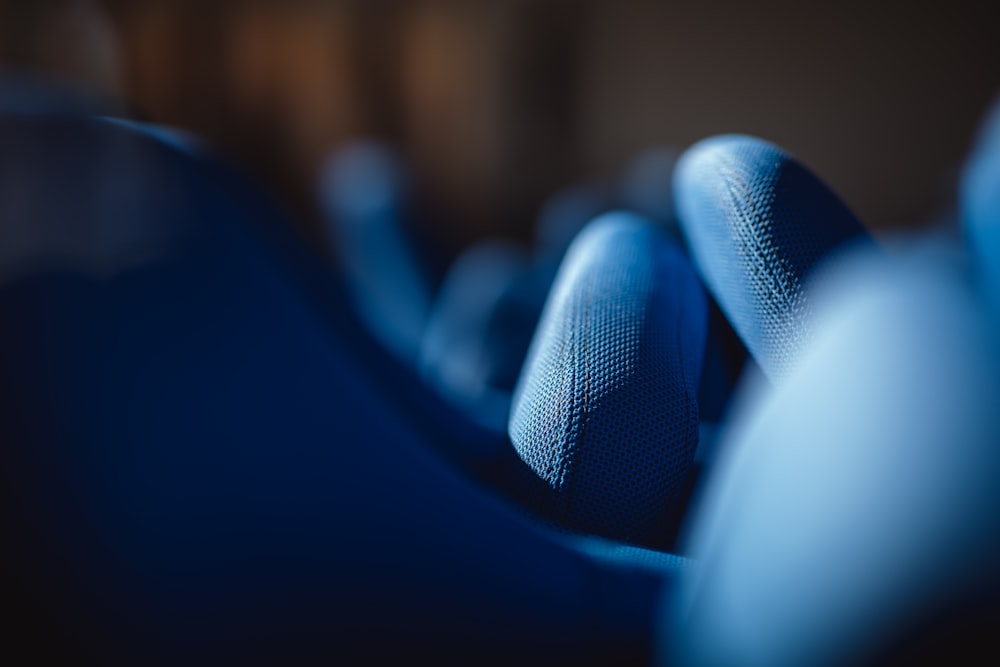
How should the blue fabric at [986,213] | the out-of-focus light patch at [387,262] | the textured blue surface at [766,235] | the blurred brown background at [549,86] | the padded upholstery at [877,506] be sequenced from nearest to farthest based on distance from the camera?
the padded upholstery at [877,506] < the blue fabric at [986,213] < the textured blue surface at [766,235] < the out-of-focus light patch at [387,262] < the blurred brown background at [549,86]

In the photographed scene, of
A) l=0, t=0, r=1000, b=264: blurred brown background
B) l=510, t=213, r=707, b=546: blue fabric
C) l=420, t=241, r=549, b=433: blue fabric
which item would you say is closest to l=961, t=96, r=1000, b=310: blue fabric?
l=510, t=213, r=707, b=546: blue fabric

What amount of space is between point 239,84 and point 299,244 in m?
4.23

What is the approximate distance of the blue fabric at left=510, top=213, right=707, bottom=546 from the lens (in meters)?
0.41

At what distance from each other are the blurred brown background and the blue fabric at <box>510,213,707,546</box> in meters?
3.24

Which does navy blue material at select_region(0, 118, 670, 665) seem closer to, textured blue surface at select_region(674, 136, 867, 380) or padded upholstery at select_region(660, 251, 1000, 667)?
padded upholstery at select_region(660, 251, 1000, 667)

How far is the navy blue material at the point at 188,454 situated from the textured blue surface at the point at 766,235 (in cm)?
25

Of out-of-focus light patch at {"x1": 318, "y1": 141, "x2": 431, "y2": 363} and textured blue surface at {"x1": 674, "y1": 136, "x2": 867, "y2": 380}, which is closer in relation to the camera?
textured blue surface at {"x1": 674, "y1": 136, "x2": 867, "y2": 380}

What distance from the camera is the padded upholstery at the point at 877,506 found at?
22cm

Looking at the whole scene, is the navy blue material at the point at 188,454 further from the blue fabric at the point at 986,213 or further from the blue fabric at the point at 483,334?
the blue fabric at the point at 483,334

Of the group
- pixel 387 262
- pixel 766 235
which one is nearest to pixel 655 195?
pixel 387 262

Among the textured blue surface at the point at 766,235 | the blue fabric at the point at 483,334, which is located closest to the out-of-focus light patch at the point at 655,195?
the blue fabric at the point at 483,334

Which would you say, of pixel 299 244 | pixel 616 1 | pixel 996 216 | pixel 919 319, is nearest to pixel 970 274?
pixel 996 216

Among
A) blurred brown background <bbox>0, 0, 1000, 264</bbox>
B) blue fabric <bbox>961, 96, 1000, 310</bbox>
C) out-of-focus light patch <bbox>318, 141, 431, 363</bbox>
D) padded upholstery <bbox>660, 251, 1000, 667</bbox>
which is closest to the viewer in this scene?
padded upholstery <bbox>660, 251, 1000, 667</bbox>

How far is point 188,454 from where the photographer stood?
286 millimetres
